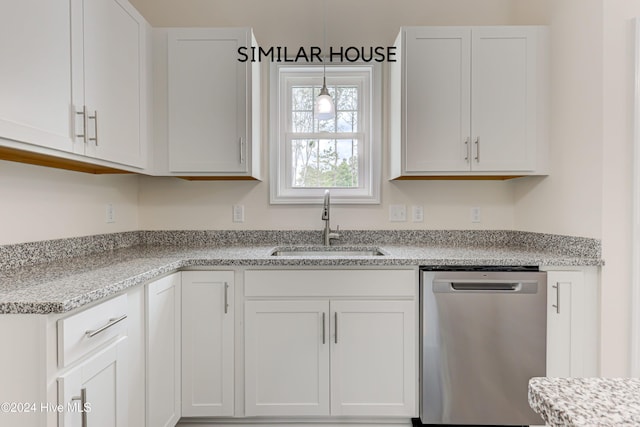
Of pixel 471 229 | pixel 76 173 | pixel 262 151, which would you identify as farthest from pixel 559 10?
pixel 76 173

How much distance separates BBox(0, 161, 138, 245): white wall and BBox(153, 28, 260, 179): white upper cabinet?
14.8 inches

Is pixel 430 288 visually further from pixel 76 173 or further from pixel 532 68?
pixel 76 173

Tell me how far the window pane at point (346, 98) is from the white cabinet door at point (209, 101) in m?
0.74

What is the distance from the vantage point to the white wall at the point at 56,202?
1.54 meters

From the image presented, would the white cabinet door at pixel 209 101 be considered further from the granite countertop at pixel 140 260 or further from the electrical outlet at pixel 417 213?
the electrical outlet at pixel 417 213

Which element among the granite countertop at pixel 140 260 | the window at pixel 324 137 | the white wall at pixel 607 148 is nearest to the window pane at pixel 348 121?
the window at pixel 324 137

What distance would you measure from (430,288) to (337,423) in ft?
2.95

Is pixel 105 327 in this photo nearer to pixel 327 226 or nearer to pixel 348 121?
pixel 327 226

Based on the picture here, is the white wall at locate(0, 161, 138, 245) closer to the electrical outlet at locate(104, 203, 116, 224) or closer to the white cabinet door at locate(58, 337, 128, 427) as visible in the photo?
the electrical outlet at locate(104, 203, 116, 224)

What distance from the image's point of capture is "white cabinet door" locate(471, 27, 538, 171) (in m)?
2.13

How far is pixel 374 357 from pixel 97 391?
1225 millimetres

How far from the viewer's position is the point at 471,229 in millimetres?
2523

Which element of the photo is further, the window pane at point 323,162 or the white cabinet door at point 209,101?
the window pane at point 323,162

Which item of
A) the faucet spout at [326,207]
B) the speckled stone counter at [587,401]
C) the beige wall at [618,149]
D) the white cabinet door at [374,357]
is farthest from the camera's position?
the faucet spout at [326,207]
